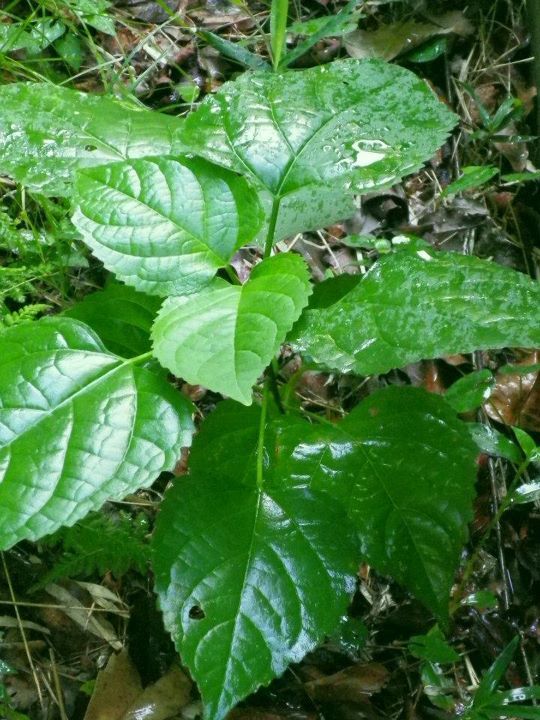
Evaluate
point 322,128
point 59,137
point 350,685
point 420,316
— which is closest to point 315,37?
point 322,128

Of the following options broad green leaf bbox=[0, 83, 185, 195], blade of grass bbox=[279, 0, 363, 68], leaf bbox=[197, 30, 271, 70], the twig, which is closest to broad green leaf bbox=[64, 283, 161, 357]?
broad green leaf bbox=[0, 83, 185, 195]

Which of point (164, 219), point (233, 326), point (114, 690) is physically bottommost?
point (114, 690)

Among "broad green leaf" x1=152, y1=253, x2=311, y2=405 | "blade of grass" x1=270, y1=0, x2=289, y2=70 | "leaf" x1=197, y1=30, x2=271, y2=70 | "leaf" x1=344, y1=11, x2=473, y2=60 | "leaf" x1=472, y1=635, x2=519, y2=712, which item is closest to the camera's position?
"broad green leaf" x1=152, y1=253, x2=311, y2=405

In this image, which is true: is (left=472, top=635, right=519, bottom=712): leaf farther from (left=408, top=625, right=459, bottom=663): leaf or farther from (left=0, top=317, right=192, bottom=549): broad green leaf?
(left=0, top=317, right=192, bottom=549): broad green leaf

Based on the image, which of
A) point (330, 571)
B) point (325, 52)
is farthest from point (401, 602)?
point (325, 52)

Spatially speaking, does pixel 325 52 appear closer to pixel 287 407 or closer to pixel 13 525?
pixel 287 407

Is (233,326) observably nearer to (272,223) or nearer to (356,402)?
(272,223)

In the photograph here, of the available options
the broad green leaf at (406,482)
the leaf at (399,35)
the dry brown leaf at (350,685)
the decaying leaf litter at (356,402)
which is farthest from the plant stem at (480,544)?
the leaf at (399,35)

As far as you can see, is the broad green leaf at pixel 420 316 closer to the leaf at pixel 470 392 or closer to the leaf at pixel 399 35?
the leaf at pixel 470 392
